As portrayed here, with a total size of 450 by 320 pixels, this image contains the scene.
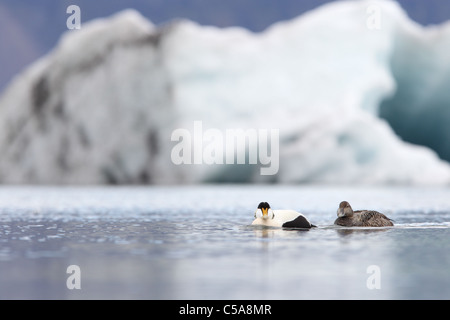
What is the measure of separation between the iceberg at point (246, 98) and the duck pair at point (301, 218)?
2263 cm

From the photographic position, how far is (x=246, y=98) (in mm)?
39375

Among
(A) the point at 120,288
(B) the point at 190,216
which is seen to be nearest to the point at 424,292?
(A) the point at 120,288

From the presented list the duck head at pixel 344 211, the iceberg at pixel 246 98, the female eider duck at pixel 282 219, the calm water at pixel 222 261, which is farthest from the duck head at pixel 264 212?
the iceberg at pixel 246 98

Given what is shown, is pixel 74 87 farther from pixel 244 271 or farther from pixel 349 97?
pixel 244 271

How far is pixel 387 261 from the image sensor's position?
353 inches

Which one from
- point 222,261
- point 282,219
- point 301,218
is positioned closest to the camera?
point 222,261

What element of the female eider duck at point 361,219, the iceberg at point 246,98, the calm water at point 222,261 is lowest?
the calm water at point 222,261

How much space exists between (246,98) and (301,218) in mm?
26697

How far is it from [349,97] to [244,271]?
30.9 meters

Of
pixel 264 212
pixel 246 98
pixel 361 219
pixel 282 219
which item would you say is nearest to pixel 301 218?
pixel 282 219

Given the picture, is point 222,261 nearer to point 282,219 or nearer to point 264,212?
point 264,212

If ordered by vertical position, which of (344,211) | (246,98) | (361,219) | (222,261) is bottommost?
(222,261)

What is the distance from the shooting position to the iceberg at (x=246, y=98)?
3712cm

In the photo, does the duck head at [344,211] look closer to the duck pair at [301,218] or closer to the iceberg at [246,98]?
the duck pair at [301,218]
